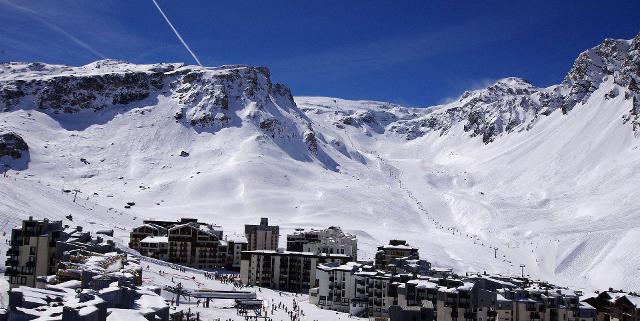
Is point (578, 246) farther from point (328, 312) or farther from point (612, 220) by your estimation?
point (328, 312)

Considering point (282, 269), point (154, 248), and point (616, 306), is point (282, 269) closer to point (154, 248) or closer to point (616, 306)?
point (154, 248)

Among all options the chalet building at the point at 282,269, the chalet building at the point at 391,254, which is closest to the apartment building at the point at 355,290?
the chalet building at the point at 282,269

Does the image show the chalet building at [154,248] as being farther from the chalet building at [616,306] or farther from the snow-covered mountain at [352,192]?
the chalet building at [616,306]

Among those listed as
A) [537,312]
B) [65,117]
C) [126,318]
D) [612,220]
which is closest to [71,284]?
[126,318]

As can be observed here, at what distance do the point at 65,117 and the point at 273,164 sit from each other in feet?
223

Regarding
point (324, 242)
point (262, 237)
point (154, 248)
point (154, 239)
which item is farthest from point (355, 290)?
point (262, 237)

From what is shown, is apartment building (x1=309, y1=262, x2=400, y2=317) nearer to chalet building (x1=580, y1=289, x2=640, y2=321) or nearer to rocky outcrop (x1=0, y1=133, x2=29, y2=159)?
chalet building (x1=580, y1=289, x2=640, y2=321)

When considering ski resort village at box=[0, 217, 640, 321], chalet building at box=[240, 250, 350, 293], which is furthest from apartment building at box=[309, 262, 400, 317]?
chalet building at box=[240, 250, 350, 293]

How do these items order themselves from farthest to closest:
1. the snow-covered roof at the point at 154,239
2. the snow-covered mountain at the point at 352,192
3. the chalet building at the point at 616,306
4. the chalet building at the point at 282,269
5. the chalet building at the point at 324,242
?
the snow-covered mountain at the point at 352,192
the chalet building at the point at 324,242
the snow-covered roof at the point at 154,239
the chalet building at the point at 282,269
the chalet building at the point at 616,306

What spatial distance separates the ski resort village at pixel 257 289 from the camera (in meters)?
36.3

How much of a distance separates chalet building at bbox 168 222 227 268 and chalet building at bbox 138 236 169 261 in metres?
0.78

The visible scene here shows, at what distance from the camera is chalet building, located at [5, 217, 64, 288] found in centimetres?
5566

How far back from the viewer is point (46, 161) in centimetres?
16462

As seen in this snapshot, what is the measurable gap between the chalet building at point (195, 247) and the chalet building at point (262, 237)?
10.1m
